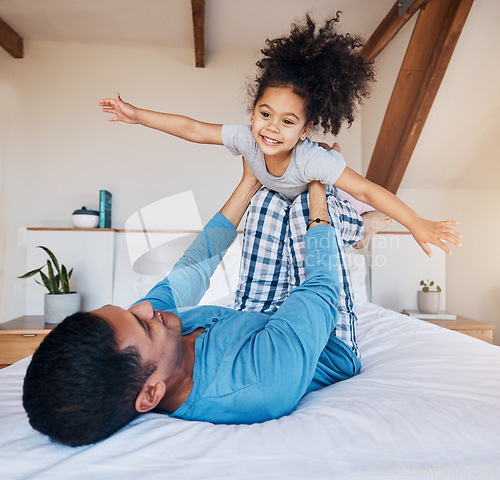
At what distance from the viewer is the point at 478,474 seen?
51 cm

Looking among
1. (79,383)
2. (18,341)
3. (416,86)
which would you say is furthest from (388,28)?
(18,341)

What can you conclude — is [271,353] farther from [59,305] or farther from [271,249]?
[59,305]

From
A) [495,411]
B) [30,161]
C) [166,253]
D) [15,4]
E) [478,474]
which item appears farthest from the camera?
[30,161]

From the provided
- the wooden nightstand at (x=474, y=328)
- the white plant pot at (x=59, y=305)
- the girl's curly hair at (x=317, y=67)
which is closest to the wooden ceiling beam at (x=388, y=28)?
the girl's curly hair at (x=317, y=67)

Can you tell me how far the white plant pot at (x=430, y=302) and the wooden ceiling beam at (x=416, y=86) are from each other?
0.72 metres

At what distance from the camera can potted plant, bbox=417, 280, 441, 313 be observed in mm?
2494

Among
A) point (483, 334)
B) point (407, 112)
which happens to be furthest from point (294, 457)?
point (407, 112)

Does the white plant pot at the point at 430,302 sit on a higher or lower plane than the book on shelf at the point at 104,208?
lower

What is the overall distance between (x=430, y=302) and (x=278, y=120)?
1881 mm

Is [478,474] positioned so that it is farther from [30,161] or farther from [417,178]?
[30,161]

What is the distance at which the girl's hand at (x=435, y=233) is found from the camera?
0.93m

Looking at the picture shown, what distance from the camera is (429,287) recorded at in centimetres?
262

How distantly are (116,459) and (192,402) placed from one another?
0.19m

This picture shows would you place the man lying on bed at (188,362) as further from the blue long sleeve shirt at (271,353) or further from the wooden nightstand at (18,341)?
the wooden nightstand at (18,341)
